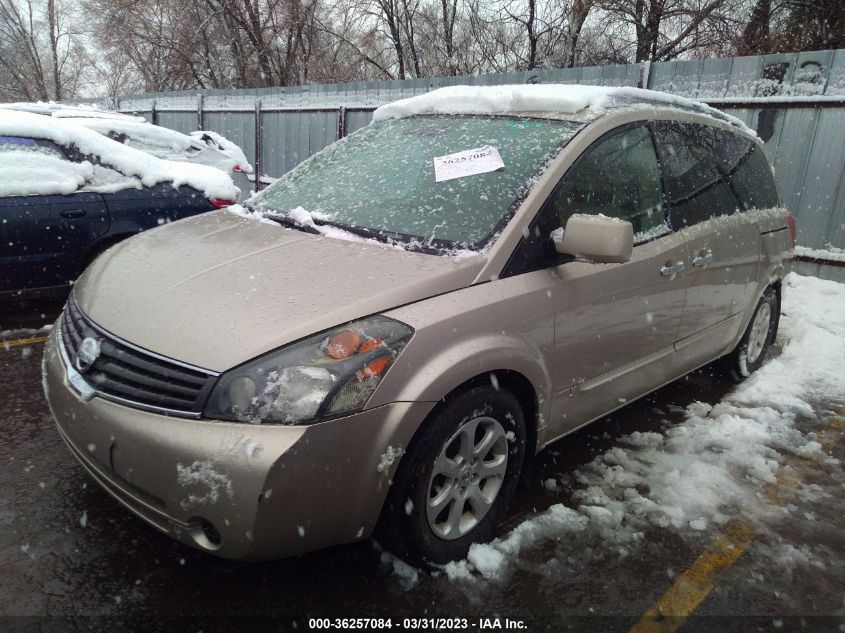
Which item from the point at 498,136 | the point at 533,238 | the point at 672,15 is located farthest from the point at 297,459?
the point at 672,15

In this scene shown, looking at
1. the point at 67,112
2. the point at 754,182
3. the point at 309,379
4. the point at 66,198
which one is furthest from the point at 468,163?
the point at 67,112

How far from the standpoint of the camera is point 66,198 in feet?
15.3

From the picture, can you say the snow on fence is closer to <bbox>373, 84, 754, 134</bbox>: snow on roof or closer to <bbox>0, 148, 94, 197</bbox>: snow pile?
<bbox>373, 84, 754, 134</bbox>: snow on roof

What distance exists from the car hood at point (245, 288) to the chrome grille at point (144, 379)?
0.03 metres

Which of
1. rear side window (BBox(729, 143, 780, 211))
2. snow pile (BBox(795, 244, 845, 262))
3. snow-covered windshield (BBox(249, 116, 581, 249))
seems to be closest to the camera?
snow-covered windshield (BBox(249, 116, 581, 249))

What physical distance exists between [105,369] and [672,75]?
24.4ft

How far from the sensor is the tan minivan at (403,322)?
6.05 ft

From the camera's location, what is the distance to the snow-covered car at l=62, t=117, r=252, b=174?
8086 mm

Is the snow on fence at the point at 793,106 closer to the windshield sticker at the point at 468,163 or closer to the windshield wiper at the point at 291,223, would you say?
the windshield sticker at the point at 468,163

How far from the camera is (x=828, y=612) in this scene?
2250 millimetres

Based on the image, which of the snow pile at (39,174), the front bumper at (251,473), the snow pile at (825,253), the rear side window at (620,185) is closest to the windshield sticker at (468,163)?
the rear side window at (620,185)

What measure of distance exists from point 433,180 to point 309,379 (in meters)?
1.27

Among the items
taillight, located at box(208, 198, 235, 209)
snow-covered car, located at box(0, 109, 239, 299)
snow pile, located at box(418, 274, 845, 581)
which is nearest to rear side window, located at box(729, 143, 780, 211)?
snow pile, located at box(418, 274, 845, 581)

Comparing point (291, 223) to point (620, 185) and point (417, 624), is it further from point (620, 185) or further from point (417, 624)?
point (417, 624)
